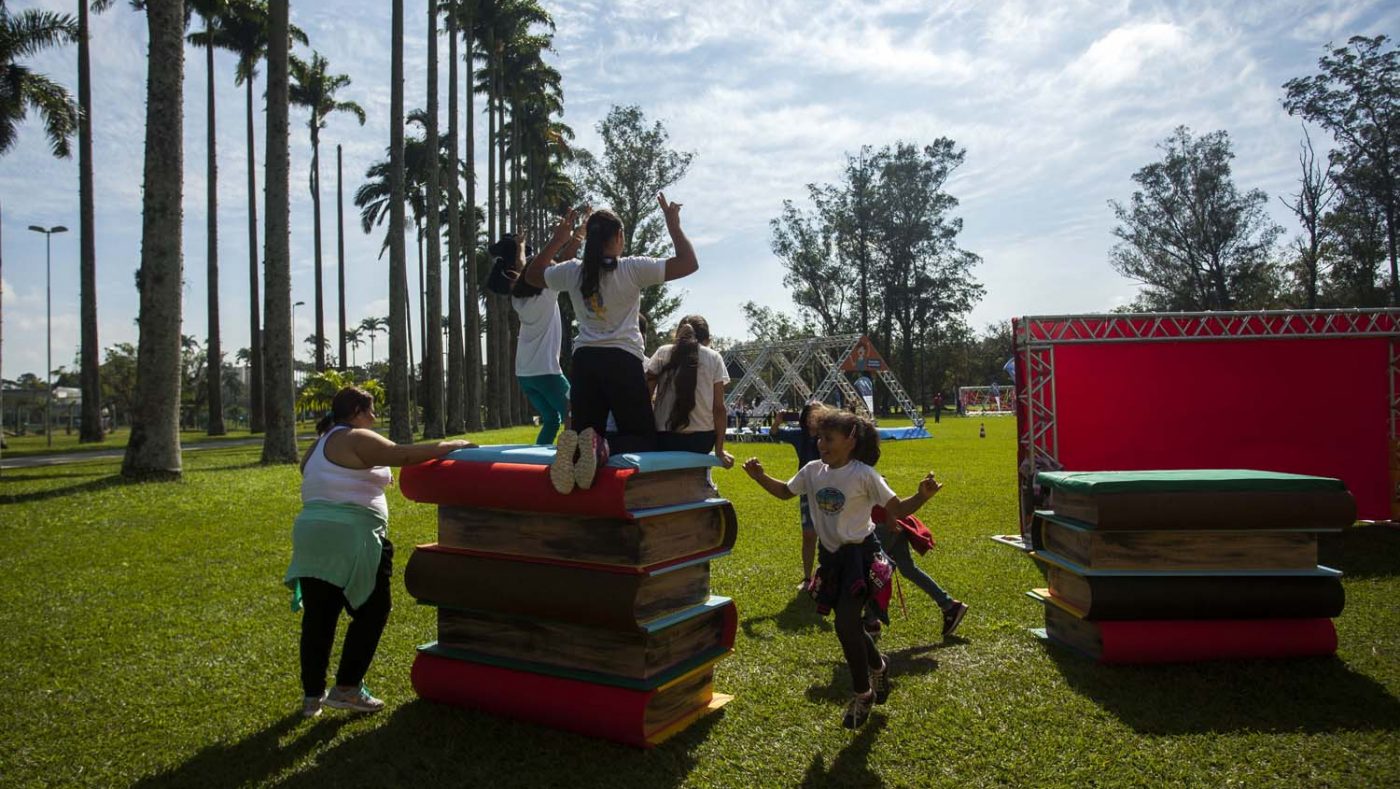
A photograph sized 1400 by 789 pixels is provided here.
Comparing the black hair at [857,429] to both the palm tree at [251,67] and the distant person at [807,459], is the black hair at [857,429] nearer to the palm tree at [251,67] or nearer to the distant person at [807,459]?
the distant person at [807,459]

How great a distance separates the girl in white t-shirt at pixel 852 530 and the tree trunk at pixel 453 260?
27.3m

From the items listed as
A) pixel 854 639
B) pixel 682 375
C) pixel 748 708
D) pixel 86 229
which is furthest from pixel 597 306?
pixel 86 229

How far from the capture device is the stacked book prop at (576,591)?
434 centimetres

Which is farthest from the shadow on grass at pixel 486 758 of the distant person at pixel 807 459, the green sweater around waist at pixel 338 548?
the distant person at pixel 807 459

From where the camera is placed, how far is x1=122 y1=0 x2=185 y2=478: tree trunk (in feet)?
45.5

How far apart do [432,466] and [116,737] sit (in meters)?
2.16

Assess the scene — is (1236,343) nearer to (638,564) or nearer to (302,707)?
(638,564)

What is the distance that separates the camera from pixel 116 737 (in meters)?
4.48

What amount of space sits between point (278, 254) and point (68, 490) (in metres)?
6.74

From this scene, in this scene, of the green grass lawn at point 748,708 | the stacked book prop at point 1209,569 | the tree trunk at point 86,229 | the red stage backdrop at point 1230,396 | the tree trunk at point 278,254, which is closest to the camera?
the green grass lawn at point 748,708

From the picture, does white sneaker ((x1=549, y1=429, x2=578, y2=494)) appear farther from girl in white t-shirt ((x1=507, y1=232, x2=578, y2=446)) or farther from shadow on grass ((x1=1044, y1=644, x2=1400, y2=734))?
shadow on grass ((x1=1044, y1=644, x2=1400, y2=734))

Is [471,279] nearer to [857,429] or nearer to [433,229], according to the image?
[433,229]

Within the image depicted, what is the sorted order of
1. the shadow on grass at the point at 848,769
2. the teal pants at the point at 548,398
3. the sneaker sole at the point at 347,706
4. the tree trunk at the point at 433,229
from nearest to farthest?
1. the shadow on grass at the point at 848,769
2. the sneaker sole at the point at 347,706
3. the teal pants at the point at 548,398
4. the tree trunk at the point at 433,229

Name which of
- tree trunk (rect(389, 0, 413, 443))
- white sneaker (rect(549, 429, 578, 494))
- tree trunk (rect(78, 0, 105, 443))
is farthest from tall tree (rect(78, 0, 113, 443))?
white sneaker (rect(549, 429, 578, 494))
